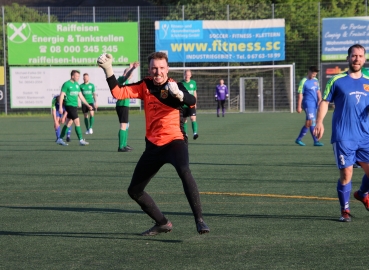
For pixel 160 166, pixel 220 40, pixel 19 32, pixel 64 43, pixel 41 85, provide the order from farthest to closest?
pixel 220 40
pixel 64 43
pixel 19 32
pixel 41 85
pixel 160 166

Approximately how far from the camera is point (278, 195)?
10305mm

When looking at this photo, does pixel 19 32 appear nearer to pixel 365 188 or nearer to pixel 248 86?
pixel 248 86

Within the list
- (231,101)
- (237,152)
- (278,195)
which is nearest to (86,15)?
(231,101)

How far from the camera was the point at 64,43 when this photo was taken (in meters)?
45.4

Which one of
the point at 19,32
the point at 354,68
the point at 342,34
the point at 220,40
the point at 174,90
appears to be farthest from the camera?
the point at 220,40

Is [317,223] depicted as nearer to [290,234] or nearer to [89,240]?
[290,234]

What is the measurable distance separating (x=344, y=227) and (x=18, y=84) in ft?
126

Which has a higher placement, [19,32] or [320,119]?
[19,32]

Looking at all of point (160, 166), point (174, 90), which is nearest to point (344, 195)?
point (160, 166)

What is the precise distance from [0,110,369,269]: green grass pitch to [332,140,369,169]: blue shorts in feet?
2.14

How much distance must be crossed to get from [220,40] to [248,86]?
4138mm

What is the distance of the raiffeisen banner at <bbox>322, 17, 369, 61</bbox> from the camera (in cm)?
4538

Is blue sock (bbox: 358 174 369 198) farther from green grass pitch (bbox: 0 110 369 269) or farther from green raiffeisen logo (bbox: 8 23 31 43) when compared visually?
green raiffeisen logo (bbox: 8 23 31 43)

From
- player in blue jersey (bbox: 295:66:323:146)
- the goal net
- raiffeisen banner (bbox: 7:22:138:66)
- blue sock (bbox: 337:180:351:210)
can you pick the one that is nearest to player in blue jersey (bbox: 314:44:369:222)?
blue sock (bbox: 337:180:351:210)
